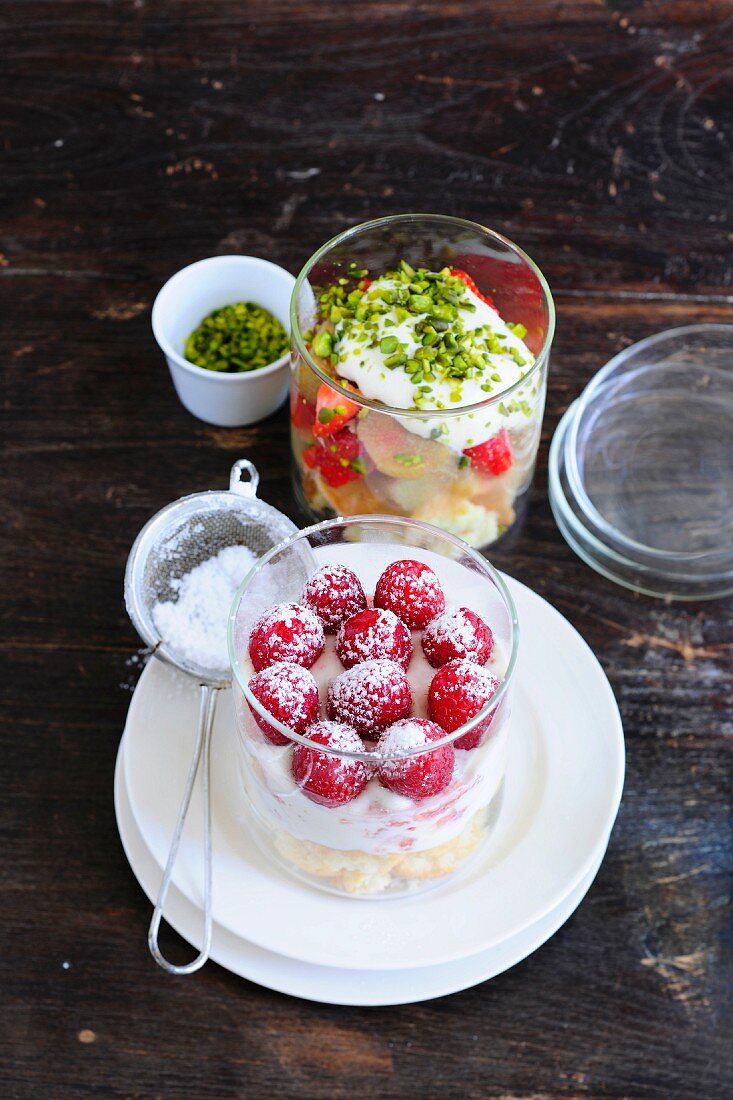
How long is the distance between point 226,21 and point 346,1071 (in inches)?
53.2

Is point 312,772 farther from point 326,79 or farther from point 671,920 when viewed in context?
point 326,79

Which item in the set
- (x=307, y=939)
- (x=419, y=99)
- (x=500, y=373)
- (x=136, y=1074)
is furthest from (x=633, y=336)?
(x=136, y=1074)

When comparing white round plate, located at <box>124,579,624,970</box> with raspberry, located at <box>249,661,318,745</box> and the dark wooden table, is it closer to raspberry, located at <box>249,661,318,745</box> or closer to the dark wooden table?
the dark wooden table

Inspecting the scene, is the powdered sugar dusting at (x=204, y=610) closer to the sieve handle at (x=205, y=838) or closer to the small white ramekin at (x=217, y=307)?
the sieve handle at (x=205, y=838)

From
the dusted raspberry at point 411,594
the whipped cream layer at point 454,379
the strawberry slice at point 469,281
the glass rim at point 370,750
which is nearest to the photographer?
the glass rim at point 370,750

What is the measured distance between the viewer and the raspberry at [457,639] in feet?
3.04

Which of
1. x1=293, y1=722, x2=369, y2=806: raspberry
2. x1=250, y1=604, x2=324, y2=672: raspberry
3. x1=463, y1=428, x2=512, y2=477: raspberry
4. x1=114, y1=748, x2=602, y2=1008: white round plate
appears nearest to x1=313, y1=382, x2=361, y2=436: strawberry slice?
x1=463, y1=428, x2=512, y2=477: raspberry

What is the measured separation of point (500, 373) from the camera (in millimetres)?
1101

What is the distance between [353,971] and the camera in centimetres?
100

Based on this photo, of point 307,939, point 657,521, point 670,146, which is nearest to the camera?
Answer: point 307,939

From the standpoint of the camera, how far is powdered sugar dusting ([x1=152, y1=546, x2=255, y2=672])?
1.10 meters

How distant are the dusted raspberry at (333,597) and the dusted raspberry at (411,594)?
0.07 ft

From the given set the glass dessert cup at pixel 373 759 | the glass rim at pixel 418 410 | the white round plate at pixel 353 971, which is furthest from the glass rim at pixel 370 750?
the white round plate at pixel 353 971

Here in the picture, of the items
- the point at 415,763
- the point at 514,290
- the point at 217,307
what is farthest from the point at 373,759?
the point at 217,307
